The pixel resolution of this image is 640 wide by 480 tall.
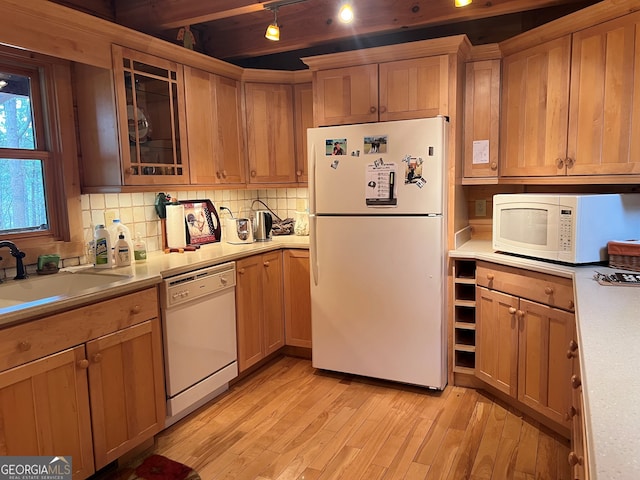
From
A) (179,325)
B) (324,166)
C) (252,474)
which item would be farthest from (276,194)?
(252,474)

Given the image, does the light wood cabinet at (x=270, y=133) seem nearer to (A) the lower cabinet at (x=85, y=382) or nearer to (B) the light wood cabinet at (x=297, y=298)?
(B) the light wood cabinet at (x=297, y=298)

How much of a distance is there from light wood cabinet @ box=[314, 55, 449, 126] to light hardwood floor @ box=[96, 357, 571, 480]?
A: 1.76 metres

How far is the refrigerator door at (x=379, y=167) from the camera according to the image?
275cm

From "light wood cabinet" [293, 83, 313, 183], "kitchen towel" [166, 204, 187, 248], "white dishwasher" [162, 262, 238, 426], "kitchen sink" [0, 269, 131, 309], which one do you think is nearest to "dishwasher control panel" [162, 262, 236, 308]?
"white dishwasher" [162, 262, 238, 426]

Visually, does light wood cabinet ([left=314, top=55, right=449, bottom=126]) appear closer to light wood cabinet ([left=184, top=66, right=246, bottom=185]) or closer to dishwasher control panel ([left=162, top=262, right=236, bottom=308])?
light wood cabinet ([left=184, top=66, right=246, bottom=185])

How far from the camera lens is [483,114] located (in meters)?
2.94

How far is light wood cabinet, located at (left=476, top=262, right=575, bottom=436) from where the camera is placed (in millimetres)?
2344

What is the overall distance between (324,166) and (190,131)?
880 millimetres

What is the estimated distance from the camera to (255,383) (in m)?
3.19

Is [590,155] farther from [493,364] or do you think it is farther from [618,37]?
[493,364]

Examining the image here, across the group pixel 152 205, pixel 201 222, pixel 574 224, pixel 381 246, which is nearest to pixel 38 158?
pixel 152 205

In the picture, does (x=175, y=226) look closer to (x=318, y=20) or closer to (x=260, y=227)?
(x=260, y=227)

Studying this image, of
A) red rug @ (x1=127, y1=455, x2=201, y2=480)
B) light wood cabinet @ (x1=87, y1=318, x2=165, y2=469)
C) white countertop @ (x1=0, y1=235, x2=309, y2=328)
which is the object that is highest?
white countertop @ (x1=0, y1=235, x2=309, y2=328)

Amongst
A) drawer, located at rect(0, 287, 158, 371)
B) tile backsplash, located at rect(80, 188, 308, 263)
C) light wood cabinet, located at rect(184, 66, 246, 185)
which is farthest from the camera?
light wood cabinet, located at rect(184, 66, 246, 185)
